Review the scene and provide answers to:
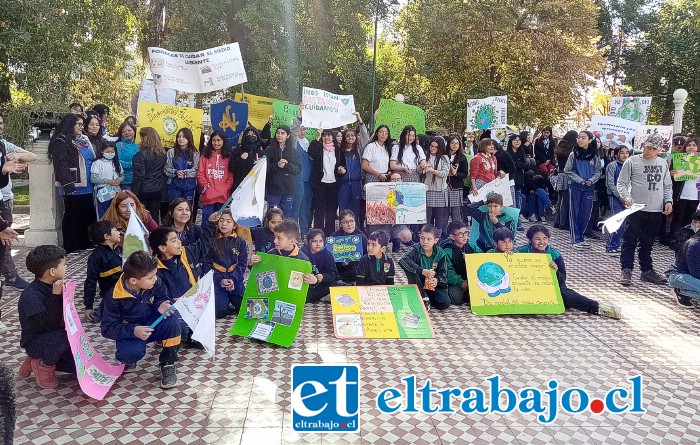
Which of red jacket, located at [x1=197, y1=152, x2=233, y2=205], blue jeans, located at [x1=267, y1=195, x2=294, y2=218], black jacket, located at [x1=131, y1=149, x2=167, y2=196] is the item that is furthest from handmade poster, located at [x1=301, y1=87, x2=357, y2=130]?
black jacket, located at [x1=131, y1=149, x2=167, y2=196]

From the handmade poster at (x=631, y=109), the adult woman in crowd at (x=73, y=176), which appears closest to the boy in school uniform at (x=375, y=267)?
the adult woman in crowd at (x=73, y=176)

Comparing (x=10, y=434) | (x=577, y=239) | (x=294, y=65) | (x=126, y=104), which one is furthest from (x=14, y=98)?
(x=10, y=434)

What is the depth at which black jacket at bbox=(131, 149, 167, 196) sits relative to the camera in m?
7.33

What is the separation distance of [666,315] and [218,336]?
4172mm

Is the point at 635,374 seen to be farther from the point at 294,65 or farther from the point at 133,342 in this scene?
the point at 294,65

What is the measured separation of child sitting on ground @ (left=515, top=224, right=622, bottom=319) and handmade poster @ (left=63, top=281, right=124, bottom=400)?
3.90 meters

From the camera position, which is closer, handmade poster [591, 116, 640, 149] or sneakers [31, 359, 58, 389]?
sneakers [31, 359, 58, 389]

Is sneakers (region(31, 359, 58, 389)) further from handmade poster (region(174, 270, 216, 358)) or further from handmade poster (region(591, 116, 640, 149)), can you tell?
handmade poster (region(591, 116, 640, 149))

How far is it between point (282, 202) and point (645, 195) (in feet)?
14.2

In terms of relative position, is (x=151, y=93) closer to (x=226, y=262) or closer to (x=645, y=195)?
(x=226, y=262)

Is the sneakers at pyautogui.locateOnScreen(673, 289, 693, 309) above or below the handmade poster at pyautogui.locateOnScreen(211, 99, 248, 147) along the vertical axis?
below

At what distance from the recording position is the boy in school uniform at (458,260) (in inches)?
235

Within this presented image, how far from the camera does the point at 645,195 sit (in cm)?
687

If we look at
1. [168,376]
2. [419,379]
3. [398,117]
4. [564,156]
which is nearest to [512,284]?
[419,379]
